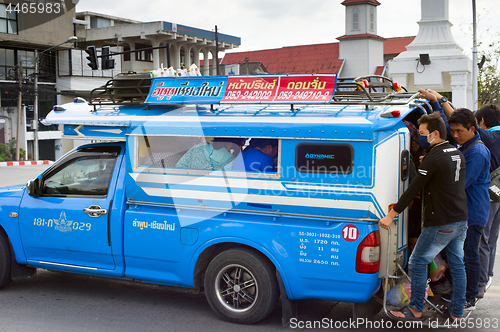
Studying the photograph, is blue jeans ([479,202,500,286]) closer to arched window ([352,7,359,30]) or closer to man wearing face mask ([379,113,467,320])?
man wearing face mask ([379,113,467,320])

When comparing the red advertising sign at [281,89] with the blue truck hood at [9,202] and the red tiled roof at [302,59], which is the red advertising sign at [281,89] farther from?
the red tiled roof at [302,59]

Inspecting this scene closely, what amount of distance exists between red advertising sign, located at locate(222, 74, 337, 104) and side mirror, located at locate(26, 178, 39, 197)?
2.46 metres

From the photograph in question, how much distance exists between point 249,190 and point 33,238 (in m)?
2.76

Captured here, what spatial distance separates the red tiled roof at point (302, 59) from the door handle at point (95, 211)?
48.2m

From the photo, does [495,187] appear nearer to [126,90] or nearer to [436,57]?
[126,90]

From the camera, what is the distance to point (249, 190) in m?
4.74

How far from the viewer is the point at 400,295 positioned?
4578 millimetres

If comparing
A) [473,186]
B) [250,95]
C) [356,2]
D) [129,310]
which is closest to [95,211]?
[129,310]

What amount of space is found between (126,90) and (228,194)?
1982mm

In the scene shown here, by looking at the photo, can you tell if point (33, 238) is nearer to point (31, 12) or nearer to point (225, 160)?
point (225, 160)

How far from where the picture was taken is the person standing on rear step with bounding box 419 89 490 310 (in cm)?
463

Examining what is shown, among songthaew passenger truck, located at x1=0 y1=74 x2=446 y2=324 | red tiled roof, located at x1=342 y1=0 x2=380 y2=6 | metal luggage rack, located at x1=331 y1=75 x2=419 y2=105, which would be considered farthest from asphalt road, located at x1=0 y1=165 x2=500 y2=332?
red tiled roof, located at x1=342 y1=0 x2=380 y2=6

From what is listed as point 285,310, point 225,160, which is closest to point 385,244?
point 285,310


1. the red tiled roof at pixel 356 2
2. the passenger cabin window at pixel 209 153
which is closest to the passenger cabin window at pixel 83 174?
the passenger cabin window at pixel 209 153
